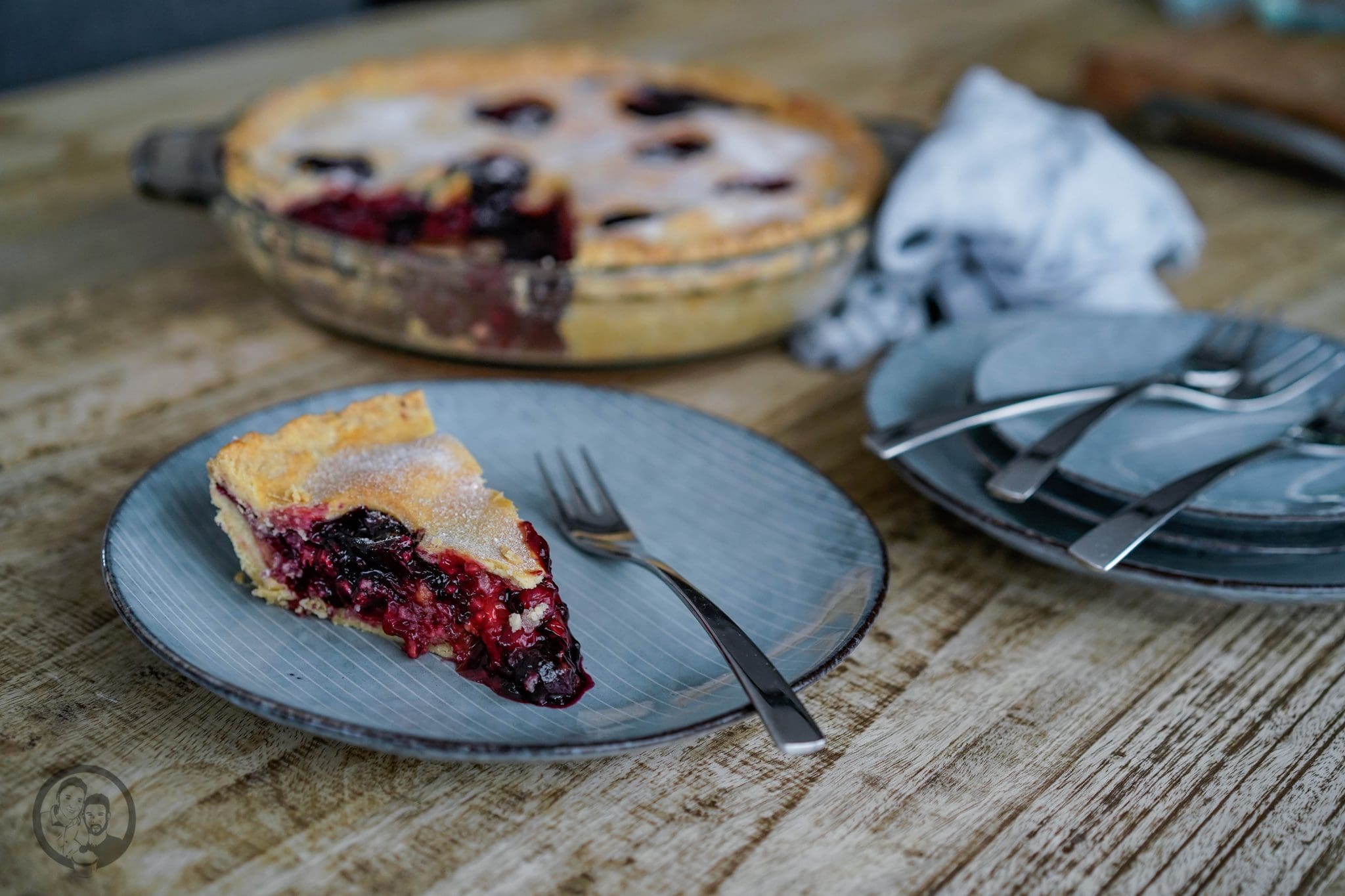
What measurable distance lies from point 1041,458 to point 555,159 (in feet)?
2.36

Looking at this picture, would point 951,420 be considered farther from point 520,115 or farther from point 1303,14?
point 1303,14

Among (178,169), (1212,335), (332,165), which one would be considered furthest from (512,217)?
(1212,335)

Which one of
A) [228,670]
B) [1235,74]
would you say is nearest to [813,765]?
[228,670]

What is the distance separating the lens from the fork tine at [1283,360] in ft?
3.28

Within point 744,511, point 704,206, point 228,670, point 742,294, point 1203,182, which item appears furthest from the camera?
point 1203,182

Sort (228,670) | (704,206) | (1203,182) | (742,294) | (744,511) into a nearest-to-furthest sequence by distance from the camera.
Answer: (228,670), (744,511), (742,294), (704,206), (1203,182)

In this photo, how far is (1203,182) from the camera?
1730 millimetres

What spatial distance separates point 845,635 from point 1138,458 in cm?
35

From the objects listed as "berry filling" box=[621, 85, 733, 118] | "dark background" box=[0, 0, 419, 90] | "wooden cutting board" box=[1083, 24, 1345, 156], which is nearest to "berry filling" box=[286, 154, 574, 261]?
"berry filling" box=[621, 85, 733, 118]

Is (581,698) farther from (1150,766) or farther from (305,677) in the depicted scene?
(1150,766)

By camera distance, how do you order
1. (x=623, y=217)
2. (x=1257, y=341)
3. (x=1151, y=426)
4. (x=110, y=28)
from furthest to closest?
(x=110, y=28) → (x=623, y=217) → (x=1257, y=341) → (x=1151, y=426)

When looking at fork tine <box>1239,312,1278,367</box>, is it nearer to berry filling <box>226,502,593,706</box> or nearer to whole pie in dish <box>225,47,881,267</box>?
whole pie in dish <box>225,47,881,267</box>

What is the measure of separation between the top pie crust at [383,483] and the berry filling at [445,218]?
423 millimetres

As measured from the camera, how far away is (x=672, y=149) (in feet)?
4.41
